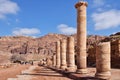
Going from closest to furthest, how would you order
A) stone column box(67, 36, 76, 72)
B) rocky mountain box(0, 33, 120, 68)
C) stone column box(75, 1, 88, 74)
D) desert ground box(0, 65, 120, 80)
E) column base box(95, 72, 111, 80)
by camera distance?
column base box(95, 72, 111, 80) < desert ground box(0, 65, 120, 80) < stone column box(75, 1, 88, 74) < stone column box(67, 36, 76, 72) < rocky mountain box(0, 33, 120, 68)

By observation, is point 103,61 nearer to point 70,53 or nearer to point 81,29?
point 81,29

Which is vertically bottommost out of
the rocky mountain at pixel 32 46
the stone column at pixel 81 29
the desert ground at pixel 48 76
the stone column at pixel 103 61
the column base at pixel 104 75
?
the desert ground at pixel 48 76

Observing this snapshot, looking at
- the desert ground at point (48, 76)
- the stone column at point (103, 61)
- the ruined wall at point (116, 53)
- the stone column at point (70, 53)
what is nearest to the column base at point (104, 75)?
the stone column at point (103, 61)

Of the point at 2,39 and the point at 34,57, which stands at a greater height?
the point at 2,39

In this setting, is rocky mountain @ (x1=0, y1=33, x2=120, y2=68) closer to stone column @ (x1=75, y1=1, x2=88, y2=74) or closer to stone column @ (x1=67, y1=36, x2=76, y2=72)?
stone column @ (x1=67, y1=36, x2=76, y2=72)

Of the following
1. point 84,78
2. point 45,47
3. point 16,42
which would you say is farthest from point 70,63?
point 16,42

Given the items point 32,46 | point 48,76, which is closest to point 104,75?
point 48,76

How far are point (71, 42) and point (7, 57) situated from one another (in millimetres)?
104624

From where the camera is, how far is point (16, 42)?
626 feet

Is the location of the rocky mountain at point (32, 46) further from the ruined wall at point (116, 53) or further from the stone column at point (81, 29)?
the stone column at point (81, 29)

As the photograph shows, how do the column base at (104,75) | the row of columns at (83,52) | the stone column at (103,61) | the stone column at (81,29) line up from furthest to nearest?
the stone column at (81,29)
the row of columns at (83,52)
the stone column at (103,61)
the column base at (104,75)

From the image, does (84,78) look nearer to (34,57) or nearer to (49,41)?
(34,57)

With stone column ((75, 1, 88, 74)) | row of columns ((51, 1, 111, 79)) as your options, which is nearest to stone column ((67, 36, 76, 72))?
row of columns ((51, 1, 111, 79))

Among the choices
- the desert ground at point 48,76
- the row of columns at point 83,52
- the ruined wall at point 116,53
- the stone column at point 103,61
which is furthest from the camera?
the ruined wall at point 116,53
